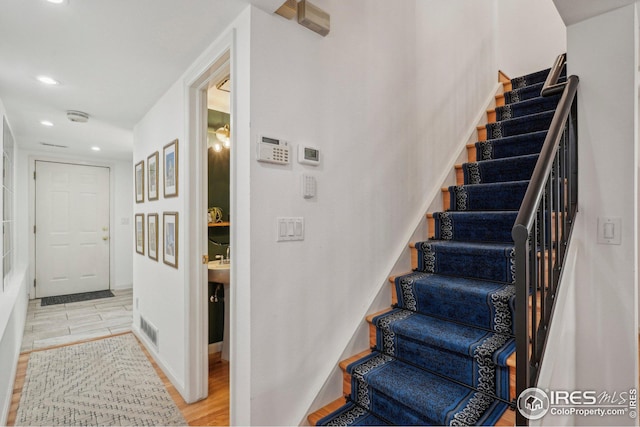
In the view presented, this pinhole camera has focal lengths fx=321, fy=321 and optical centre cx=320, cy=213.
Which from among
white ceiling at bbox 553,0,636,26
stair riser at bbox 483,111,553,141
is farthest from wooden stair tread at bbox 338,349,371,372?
stair riser at bbox 483,111,553,141

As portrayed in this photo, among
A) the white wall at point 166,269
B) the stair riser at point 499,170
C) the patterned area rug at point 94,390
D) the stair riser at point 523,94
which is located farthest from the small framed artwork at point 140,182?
the stair riser at point 523,94

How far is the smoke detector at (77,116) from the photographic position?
307 cm

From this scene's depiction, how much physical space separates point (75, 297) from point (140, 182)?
10.3 ft

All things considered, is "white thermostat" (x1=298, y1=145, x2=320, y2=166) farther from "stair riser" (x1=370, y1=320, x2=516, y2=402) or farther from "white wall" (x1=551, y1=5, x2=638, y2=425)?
"white wall" (x1=551, y1=5, x2=638, y2=425)

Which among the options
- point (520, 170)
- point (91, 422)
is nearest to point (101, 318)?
point (91, 422)

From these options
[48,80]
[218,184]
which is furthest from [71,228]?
[48,80]

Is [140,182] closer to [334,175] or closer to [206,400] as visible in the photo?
[206,400]

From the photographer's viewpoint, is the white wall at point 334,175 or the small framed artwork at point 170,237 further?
the small framed artwork at point 170,237

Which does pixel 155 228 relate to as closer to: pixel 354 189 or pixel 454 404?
pixel 354 189

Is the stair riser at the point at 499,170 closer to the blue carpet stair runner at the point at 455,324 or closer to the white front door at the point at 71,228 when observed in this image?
the blue carpet stair runner at the point at 455,324

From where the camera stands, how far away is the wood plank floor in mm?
2078

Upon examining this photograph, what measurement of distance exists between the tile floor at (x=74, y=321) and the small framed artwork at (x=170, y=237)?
181cm

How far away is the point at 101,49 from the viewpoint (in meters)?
1.94

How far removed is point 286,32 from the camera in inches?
64.9
